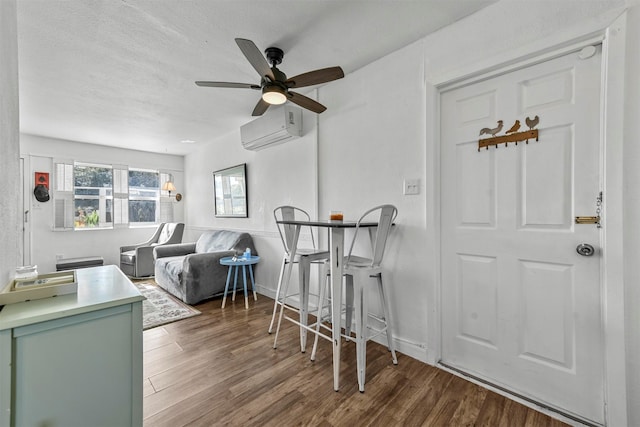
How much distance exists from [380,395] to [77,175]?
229 inches

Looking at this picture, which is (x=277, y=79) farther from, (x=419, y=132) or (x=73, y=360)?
(x=73, y=360)

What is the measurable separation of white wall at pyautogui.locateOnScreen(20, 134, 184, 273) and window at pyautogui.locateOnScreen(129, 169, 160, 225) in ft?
0.51

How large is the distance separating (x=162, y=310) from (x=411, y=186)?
9.83ft

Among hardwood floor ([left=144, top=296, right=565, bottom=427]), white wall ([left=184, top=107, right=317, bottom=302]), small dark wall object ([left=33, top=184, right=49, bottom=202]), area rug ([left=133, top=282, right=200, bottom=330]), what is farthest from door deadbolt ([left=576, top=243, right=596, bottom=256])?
small dark wall object ([left=33, top=184, right=49, bottom=202])

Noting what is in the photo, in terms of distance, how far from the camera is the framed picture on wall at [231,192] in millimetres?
4070

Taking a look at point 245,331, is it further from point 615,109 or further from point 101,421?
point 615,109

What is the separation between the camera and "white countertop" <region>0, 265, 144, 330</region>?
0.95m

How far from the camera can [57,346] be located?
1.01 meters

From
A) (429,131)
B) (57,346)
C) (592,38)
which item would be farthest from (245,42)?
(592,38)

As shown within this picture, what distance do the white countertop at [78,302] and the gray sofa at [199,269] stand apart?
1.88m

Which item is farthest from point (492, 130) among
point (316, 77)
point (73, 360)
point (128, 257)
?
point (128, 257)

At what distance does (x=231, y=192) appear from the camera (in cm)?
434

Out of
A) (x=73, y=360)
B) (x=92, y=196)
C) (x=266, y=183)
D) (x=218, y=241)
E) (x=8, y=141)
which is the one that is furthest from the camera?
(x=92, y=196)

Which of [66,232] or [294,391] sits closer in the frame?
[294,391]
